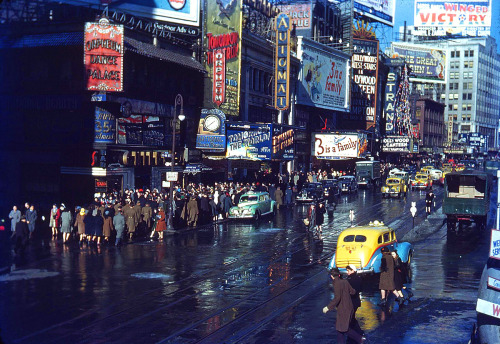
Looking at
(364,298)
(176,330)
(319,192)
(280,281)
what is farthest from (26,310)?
(319,192)

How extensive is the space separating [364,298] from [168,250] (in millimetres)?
10774

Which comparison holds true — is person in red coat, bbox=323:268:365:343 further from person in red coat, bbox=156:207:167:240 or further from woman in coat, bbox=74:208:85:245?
person in red coat, bbox=156:207:167:240

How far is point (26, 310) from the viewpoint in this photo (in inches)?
630

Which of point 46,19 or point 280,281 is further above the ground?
point 46,19

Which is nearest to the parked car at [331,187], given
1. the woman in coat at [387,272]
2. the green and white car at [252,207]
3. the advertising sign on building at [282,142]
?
the advertising sign on building at [282,142]

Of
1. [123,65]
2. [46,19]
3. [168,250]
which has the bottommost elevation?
[168,250]

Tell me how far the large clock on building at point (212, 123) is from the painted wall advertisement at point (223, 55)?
Result: 125cm

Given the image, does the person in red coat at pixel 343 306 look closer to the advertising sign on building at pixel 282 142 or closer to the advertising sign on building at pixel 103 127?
the advertising sign on building at pixel 103 127

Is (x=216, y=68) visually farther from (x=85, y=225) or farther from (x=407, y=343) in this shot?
(x=407, y=343)

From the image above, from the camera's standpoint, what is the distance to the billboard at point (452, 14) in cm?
17588

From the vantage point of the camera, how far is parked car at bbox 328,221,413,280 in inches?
782

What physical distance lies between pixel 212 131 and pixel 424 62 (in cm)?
11288

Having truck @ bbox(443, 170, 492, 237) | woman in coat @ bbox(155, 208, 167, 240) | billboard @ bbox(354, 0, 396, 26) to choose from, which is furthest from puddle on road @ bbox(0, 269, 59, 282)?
billboard @ bbox(354, 0, 396, 26)

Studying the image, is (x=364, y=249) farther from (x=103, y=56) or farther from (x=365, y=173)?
(x=365, y=173)
